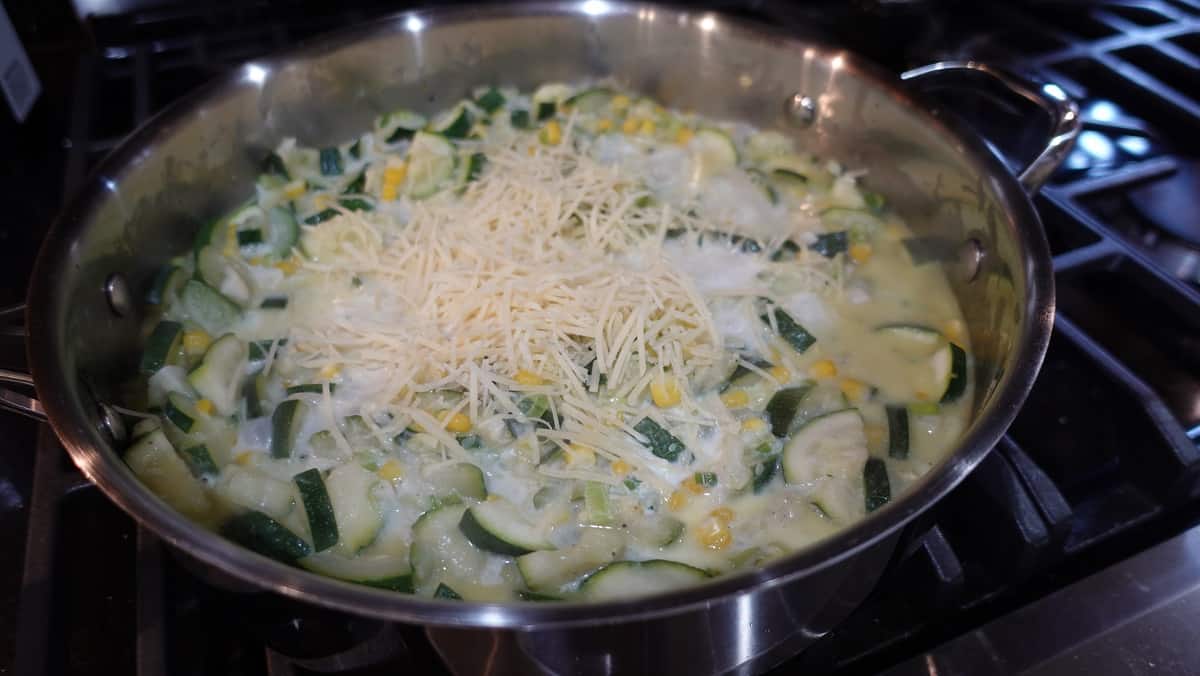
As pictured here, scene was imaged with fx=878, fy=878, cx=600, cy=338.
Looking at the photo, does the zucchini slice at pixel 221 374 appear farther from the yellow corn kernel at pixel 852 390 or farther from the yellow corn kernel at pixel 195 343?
the yellow corn kernel at pixel 852 390

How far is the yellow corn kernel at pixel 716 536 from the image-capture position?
1.31 m

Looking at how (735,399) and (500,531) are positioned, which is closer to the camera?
(500,531)

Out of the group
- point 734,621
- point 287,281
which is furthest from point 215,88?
point 734,621

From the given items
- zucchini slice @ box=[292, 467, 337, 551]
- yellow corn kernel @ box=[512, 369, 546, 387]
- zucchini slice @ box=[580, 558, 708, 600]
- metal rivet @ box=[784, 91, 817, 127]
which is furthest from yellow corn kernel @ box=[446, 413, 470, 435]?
metal rivet @ box=[784, 91, 817, 127]

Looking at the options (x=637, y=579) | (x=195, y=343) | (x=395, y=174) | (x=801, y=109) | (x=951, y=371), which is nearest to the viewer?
(x=637, y=579)

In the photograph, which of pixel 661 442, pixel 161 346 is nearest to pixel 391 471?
pixel 661 442

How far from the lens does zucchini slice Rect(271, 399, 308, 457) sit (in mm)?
1438

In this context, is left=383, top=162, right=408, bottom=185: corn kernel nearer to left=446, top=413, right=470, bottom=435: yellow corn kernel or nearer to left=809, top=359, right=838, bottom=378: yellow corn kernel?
left=446, top=413, right=470, bottom=435: yellow corn kernel

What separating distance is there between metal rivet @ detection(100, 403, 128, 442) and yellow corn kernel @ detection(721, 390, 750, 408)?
1.00 meters

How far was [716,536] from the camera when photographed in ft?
4.29

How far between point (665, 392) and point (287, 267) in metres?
0.85

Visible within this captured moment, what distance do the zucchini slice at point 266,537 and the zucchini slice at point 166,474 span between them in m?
0.05

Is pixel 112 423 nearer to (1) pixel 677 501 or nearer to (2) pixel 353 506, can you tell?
(2) pixel 353 506

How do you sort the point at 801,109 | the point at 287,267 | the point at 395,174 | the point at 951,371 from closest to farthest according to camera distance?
the point at 951,371
the point at 287,267
the point at 395,174
the point at 801,109
